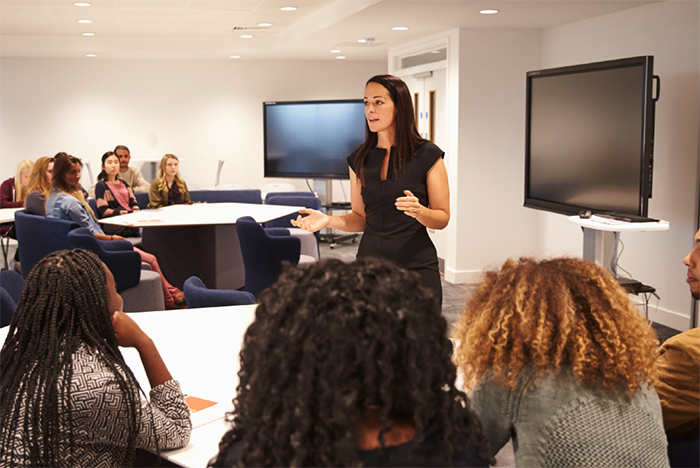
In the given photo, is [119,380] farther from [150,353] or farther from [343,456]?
[343,456]

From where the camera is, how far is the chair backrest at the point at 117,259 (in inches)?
160

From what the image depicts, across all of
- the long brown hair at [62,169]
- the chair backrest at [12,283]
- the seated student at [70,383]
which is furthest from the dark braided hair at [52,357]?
the long brown hair at [62,169]

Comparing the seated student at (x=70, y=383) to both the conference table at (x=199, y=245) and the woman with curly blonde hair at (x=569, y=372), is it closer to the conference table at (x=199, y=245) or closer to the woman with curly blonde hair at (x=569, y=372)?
the woman with curly blonde hair at (x=569, y=372)

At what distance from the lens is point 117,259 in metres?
4.09

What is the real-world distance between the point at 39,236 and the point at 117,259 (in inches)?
41.4

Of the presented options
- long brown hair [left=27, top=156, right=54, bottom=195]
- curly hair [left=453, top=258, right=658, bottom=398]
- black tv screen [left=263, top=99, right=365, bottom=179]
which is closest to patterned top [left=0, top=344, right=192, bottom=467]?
curly hair [left=453, top=258, right=658, bottom=398]

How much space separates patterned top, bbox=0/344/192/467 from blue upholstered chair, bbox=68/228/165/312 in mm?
2809

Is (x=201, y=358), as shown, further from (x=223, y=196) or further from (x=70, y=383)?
(x=223, y=196)

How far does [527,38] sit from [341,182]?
15.8 feet

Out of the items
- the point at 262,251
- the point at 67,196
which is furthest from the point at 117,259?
the point at 67,196

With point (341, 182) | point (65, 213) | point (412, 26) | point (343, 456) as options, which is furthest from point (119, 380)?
point (341, 182)

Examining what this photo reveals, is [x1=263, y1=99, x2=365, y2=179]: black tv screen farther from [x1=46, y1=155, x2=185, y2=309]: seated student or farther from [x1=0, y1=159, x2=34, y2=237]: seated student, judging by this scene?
[x1=46, y1=155, x2=185, y2=309]: seated student

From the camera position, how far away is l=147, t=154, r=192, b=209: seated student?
6.43 m

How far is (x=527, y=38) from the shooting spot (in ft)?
20.9
